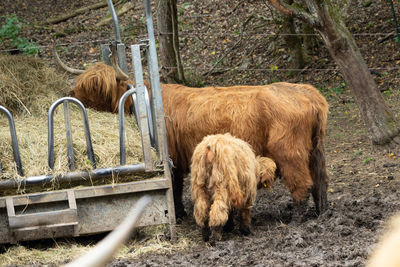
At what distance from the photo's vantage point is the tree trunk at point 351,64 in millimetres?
7852

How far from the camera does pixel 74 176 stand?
5.28 metres

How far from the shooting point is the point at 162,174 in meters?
5.53

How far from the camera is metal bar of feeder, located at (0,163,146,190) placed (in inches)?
205

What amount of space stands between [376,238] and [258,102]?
1.86m

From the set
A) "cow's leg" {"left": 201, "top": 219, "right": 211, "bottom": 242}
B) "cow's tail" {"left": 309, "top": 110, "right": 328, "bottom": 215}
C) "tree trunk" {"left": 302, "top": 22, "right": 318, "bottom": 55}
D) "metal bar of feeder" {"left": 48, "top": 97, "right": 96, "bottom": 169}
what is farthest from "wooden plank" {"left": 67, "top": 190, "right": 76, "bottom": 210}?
"tree trunk" {"left": 302, "top": 22, "right": 318, "bottom": 55}

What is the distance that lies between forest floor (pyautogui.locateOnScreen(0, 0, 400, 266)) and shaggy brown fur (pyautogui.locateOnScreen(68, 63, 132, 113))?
158 cm

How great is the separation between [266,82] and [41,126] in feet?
24.4

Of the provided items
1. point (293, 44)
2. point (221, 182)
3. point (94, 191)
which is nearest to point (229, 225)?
point (221, 182)

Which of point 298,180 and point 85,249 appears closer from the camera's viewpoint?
point 85,249

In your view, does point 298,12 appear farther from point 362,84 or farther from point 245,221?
point 245,221

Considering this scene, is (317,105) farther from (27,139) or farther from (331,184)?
(27,139)

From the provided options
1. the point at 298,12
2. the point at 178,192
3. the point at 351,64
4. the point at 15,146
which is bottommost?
the point at 178,192

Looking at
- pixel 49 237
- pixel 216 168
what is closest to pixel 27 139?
pixel 49 237

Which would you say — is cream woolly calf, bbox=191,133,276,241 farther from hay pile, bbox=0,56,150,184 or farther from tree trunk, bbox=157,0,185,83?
tree trunk, bbox=157,0,185,83
